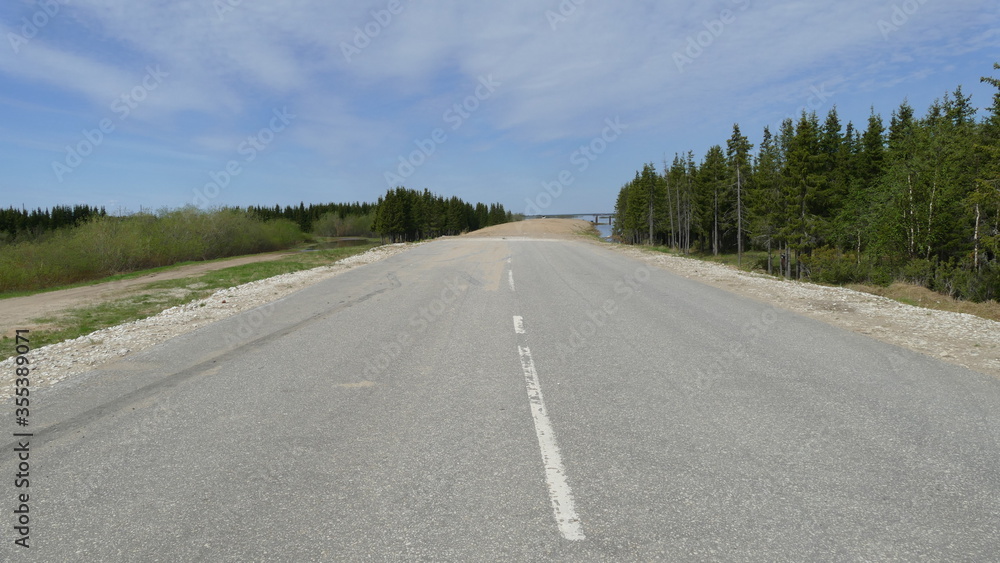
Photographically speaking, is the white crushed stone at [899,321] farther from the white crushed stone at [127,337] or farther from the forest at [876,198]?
the forest at [876,198]

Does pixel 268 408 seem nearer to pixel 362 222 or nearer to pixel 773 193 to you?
pixel 773 193

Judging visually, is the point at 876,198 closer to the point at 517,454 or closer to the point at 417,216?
the point at 517,454

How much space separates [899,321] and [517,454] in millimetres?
8663

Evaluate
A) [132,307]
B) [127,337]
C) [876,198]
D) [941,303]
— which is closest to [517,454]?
[127,337]

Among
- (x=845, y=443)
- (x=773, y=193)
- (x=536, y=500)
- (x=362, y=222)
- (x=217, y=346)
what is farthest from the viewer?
(x=362, y=222)

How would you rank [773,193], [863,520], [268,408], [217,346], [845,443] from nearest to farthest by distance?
1. [863,520]
2. [845,443]
3. [268,408]
4. [217,346]
5. [773,193]

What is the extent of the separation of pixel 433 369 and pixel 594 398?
6.52ft

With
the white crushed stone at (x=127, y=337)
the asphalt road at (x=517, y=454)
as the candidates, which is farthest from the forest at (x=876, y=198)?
the white crushed stone at (x=127, y=337)

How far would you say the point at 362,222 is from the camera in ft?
393

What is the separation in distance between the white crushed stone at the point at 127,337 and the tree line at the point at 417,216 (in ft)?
261

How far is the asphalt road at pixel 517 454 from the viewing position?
8.66 feet

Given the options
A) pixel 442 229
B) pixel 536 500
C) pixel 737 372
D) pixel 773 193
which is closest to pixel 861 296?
pixel 737 372

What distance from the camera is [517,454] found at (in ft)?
11.8

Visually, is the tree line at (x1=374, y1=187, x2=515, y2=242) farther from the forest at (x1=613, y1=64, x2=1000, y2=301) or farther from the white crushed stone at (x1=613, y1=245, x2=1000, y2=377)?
the white crushed stone at (x1=613, y1=245, x2=1000, y2=377)
